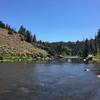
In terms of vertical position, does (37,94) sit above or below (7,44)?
below

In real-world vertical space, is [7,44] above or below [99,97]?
above

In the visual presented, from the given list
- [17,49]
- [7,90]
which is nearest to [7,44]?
[17,49]

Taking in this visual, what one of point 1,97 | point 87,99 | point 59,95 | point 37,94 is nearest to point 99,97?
point 87,99

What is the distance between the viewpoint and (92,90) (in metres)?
35.6

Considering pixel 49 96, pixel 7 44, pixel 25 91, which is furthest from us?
pixel 7 44

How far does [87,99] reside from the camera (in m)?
29.3

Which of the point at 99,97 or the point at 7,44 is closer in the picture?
the point at 99,97

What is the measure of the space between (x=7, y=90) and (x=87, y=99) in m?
10.2

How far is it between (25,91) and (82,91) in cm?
714

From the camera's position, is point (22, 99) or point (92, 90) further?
point (92, 90)

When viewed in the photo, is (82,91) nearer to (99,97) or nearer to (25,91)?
(99,97)

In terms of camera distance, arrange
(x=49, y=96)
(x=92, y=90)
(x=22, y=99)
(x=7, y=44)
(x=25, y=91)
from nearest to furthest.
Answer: (x=22, y=99), (x=49, y=96), (x=25, y=91), (x=92, y=90), (x=7, y=44)

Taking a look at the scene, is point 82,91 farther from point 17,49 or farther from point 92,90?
point 17,49

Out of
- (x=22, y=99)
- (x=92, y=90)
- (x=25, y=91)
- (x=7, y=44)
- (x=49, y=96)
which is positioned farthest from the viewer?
(x=7, y=44)
